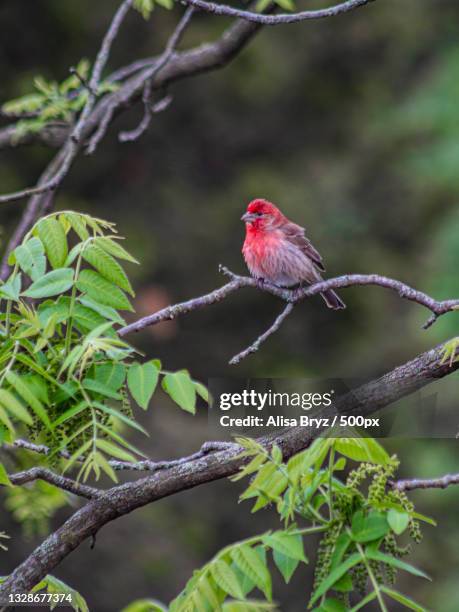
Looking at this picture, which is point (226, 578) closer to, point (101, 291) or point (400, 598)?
point (400, 598)

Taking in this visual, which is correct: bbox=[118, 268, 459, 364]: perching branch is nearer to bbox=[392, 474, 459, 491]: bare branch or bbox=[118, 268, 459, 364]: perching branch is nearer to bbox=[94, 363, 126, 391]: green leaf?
bbox=[94, 363, 126, 391]: green leaf

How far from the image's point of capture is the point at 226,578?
2.73 meters

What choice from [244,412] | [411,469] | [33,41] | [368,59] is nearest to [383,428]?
[244,412]

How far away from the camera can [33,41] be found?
1518cm

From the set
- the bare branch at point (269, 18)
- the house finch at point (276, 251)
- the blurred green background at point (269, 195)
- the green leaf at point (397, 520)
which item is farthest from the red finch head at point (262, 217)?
the blurred green background at point (269, 195)

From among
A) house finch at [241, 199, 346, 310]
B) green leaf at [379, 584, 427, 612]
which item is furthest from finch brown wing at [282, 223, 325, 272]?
green leaf at [379, 584, 427, 612]

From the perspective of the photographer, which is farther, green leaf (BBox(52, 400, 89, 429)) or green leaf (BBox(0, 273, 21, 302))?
green leaf (BBox(0, 273, 21, 302))

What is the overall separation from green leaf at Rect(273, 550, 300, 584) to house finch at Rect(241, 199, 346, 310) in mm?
4037

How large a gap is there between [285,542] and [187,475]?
25.9 inches

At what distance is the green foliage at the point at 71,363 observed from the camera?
2.76 m

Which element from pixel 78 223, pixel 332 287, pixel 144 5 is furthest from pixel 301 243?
pixel 78 223

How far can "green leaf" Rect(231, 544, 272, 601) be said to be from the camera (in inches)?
105

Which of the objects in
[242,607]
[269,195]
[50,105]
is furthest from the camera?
[269,195]

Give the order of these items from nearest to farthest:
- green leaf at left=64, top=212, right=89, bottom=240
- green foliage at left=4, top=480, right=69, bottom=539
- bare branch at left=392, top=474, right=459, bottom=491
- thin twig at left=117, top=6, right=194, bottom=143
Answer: bare branch at left=392, top=474, right=459, bottom=491
green leaf at left=64, top=212, right=89, bottom=240
green foliage at left=4, top=480, right=69, bottom=539
thin twig at left=117, top=6, right=194, bottom=143
